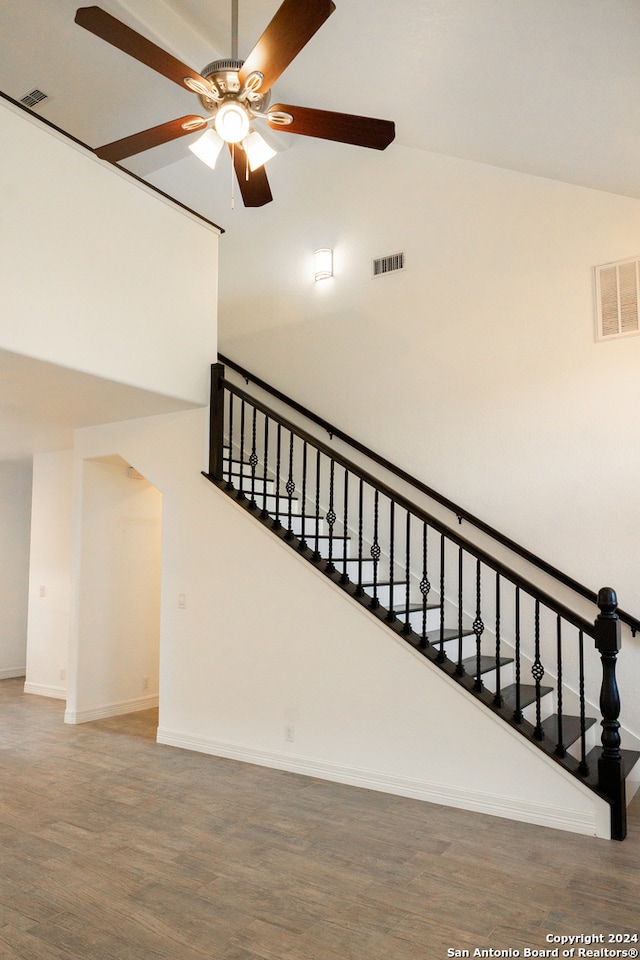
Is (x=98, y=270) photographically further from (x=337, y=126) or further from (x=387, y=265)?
(x=387, y=265)

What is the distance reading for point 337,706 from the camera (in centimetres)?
428

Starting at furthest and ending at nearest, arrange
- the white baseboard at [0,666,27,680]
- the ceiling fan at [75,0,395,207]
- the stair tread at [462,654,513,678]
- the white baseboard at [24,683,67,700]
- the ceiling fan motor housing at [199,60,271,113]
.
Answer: the white baseboard at [0,666,27,680]
the white baseboard at [24,683,67,700]
the stair tread at [462,654,513,678]
the ceiling fan motor housing at [199,60,271,113]
the ceiling fan at [75,0,395,207]

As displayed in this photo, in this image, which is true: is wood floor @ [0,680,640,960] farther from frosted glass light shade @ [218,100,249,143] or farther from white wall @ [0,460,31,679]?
white wall @ [0,460,31,679]

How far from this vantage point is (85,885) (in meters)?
2.91

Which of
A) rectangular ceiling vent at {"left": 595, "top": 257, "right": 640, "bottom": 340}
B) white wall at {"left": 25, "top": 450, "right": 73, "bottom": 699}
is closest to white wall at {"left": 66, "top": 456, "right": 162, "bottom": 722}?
white wall at {"left": 25, "top": 450, "right": 73, "bottom": 699}

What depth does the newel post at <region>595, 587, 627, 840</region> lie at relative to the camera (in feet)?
10.8

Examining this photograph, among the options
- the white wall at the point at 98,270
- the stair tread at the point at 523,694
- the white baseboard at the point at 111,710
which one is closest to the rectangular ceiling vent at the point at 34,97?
the white wall at the point at 98,270

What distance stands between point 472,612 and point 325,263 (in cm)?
341

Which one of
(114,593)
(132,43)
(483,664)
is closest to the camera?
(132,43)

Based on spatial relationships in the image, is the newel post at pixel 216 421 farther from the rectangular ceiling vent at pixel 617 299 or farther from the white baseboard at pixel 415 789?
the rectangular ceiling vent at pixel 617 299

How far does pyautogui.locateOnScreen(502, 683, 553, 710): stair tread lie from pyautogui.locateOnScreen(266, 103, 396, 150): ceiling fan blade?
125 inches

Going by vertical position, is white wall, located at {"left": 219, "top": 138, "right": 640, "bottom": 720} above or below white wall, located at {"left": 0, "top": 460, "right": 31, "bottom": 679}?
above

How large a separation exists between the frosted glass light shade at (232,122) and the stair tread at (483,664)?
3.23 meters

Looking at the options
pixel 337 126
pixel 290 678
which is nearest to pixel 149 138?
pixel 337 126
